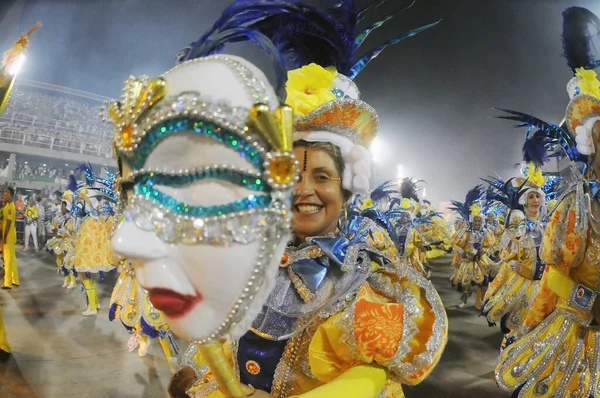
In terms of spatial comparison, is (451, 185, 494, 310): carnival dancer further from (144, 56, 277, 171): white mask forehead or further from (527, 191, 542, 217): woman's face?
(144, 56, 277, 171): white mask forehead

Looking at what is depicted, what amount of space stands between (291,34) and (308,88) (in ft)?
0.44

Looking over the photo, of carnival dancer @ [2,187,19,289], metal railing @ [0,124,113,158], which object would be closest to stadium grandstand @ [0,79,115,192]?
metal railing @ [0,124,113,158]

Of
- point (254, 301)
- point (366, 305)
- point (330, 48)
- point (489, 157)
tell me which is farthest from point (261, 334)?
point (489, 157)

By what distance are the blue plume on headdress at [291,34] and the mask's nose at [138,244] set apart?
29 cm

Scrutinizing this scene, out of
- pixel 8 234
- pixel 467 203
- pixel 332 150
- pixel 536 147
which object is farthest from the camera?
pixel 467 203

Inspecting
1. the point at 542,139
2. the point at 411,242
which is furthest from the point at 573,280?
the point at 411,242

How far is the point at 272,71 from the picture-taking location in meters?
0.62

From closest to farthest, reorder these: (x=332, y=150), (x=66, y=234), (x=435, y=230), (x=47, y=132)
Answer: (x=332, y=150), (x=66, y=234), (x=47, y=132), (x=435, y=230)

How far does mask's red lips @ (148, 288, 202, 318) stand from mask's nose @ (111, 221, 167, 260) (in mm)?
51

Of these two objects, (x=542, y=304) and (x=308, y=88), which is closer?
(x=308, y=88)

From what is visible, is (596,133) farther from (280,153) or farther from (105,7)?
(105,7)

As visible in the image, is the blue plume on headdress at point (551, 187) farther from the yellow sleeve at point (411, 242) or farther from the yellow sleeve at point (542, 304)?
the yellow sleeve at point (542, 304)

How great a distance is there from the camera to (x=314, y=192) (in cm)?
99

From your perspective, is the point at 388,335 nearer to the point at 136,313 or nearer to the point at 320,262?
the point at 320,262
